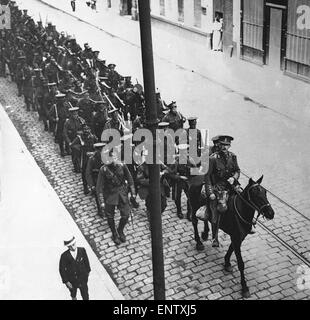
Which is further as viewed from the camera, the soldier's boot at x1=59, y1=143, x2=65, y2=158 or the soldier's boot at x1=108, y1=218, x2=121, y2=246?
the soldier's boot at x1=59, y1=143, x2=65, y2=158

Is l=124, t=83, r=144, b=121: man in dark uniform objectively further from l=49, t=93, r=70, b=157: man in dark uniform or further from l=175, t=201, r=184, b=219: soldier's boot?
l=175, t=201, r=184, b=219: soldier's boot

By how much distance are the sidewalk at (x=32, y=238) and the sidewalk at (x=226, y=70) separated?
292 inches

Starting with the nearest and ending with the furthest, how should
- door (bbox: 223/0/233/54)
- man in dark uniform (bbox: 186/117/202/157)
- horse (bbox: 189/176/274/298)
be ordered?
1. horse (bbox: 189/176/274/298)
2. man in dark uniform (bbox: 186/117/202/157)
3. door (bbox: 223/0/233/54)

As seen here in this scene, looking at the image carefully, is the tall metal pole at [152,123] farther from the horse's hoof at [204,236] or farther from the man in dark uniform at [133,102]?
the man in dark uniform at [133,102]

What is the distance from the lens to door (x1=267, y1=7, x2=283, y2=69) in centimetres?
1728

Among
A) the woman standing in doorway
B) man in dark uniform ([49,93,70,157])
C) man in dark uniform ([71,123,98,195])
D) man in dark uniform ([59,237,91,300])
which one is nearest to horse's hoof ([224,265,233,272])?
man in dark uniform ([59,237,91,300])

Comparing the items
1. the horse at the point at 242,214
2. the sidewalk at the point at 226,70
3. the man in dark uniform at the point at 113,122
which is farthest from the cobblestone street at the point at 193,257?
the sidewalk at the point at 226,70

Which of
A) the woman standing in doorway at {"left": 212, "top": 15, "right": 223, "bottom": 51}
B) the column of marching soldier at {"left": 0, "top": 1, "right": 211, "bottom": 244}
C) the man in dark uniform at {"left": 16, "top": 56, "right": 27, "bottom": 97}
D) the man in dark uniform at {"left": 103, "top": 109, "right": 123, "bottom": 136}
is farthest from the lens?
the woman standing in doorway at {"left": 212, "top": 15, "right": 223, "bottom": 51}

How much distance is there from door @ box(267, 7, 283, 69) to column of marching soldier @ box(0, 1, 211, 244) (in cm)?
582
